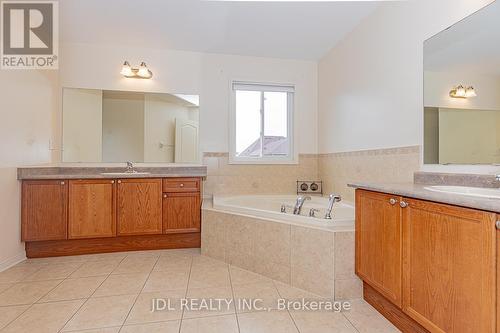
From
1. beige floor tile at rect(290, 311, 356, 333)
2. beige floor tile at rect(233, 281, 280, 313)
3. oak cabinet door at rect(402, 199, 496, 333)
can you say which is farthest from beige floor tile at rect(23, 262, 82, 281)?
oak cabinet door at rect(402, 199, 496, 333)

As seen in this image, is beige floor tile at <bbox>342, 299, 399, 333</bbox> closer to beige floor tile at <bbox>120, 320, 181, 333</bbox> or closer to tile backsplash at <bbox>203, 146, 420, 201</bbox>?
beige floor tile at <bbox>120, 320, 181, 333</bbox>

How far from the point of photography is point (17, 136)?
239 centimetres

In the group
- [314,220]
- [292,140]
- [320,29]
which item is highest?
[320,29]

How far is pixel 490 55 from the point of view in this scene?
1454 mm

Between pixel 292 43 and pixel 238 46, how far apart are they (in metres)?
0.65

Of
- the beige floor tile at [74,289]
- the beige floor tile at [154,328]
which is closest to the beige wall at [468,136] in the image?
the beige floor tile at [154,328]

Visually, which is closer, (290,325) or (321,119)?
(290,325)

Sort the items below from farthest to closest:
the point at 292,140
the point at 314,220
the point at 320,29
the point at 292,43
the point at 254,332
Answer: the point at 292,140, the point at 292,43, the point at 320,29, the point at 314,220, the point at 254,332

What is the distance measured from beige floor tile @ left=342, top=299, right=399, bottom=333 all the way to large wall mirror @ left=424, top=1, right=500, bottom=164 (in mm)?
1078

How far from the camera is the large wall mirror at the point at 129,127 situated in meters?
3.13

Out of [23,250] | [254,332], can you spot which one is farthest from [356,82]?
[23,250]

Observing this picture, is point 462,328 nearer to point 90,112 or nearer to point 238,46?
point 238,46

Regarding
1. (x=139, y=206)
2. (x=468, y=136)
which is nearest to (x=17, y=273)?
(x=139, y=206)

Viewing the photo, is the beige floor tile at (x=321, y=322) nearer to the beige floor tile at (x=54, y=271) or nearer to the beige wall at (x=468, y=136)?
the beige wall at (x=468, y=136)
